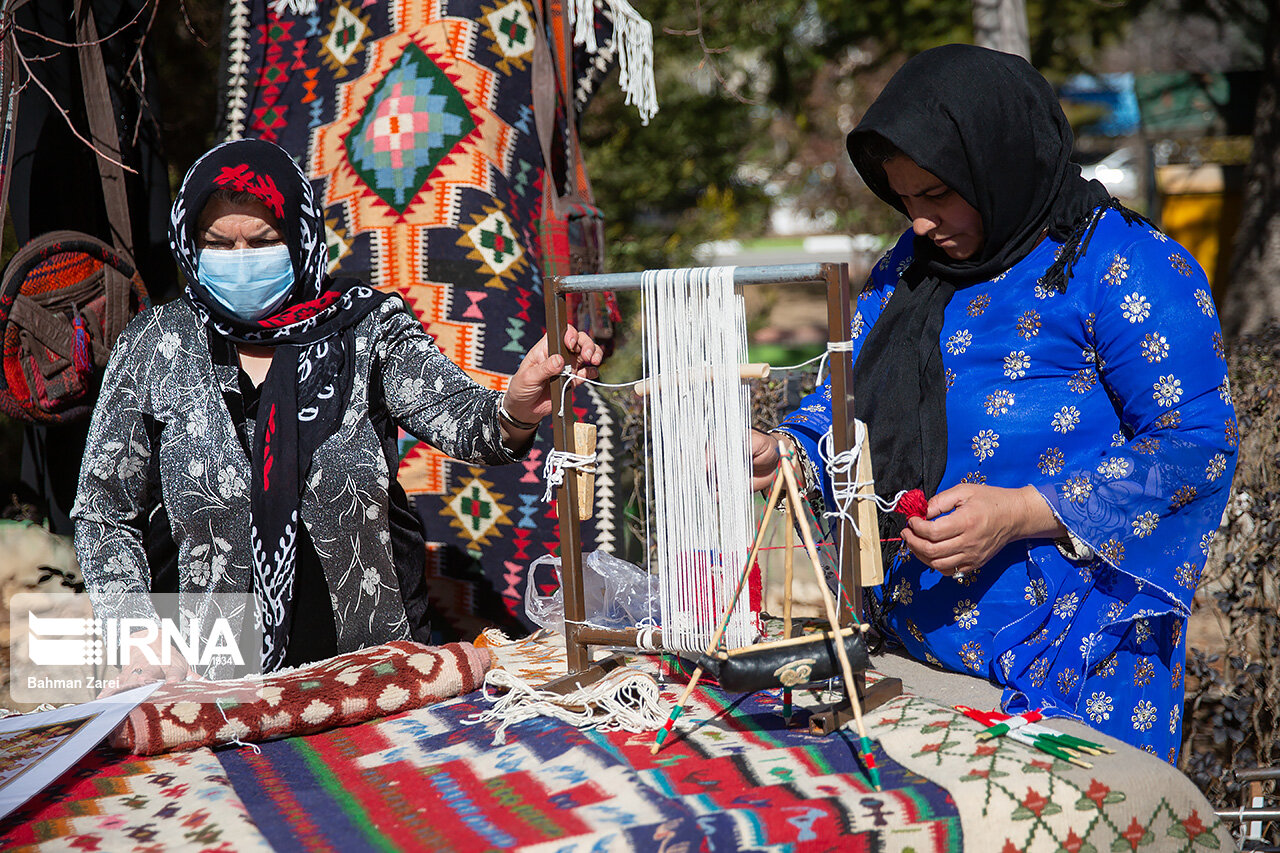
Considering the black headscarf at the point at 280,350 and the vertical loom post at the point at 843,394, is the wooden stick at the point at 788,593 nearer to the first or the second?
the vertical loom post at the point at 843,394

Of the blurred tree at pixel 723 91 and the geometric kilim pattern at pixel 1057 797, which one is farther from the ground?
the blurred tree at pixel 723 91

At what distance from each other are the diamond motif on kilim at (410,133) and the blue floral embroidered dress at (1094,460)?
6.30ft

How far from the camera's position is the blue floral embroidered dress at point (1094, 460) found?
169 cm

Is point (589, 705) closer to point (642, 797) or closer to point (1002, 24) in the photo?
point (642, 797)

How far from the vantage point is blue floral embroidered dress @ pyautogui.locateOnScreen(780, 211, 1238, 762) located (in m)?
1.69

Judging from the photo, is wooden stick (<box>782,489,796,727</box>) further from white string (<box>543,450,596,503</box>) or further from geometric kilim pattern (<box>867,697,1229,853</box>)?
white string (<box>543,450,596,503</box>)

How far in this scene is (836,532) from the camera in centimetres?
195

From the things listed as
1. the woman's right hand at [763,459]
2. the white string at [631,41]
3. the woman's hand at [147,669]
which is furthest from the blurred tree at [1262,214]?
the woman's hand at [147,669]

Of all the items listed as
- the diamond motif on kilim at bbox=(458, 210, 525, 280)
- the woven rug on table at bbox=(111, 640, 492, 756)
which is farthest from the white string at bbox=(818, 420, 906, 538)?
the diamond motif on kilim at bbox=(458, 210, 525, 280)

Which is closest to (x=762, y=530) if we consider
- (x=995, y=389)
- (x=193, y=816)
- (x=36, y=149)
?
(x=995, y=389)

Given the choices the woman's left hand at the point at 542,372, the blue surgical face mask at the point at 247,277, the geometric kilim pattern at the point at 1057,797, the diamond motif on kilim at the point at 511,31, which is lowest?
the geometric kilim pattern at the point at 1057,797

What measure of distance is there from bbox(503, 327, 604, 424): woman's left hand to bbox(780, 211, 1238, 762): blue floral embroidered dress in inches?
15.0

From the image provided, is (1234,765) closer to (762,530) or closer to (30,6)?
(762,530)

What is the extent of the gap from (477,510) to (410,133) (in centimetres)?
122
